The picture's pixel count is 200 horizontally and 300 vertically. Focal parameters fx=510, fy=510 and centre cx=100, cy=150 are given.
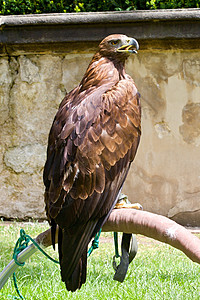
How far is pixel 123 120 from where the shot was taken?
238cm

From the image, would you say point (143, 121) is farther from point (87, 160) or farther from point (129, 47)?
point (87, 160)

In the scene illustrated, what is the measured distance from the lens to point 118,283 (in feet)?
10.3

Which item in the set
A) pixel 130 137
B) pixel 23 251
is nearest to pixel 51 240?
pixel 23 251

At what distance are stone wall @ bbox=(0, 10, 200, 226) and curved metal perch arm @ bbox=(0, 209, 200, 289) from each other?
2.74 metres

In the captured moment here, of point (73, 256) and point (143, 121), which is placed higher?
point (73, 256)

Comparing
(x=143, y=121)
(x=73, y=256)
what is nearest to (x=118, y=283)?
(x=73, y=256)

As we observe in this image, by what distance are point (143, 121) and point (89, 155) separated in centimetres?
268

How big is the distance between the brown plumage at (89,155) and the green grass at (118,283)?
813mm

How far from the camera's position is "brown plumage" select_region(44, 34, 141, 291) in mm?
2084

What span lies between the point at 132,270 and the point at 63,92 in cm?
213

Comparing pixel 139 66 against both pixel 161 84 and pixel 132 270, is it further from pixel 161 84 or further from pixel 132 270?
pixel 132 270

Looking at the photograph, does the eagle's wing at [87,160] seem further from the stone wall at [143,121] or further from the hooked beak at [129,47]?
the stone wall at [143,121]

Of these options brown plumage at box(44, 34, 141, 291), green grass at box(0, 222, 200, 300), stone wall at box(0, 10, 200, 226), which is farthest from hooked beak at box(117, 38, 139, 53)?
stone wall at box(0, 10, 200, 226)

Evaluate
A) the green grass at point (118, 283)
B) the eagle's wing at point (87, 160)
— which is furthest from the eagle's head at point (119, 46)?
the green grass at point (118, 283)
